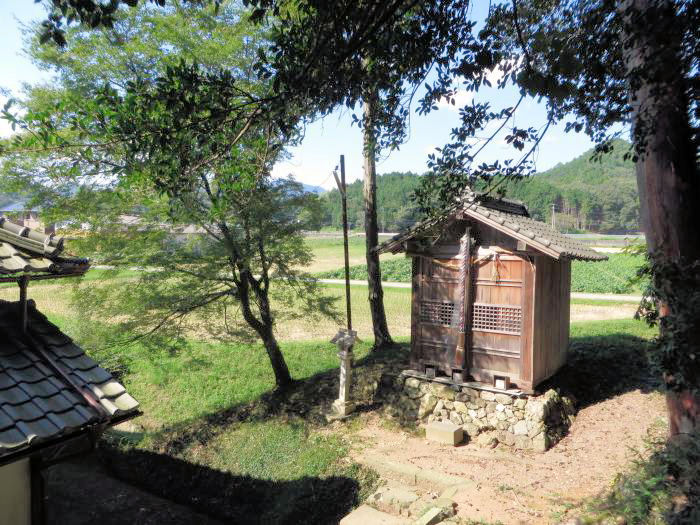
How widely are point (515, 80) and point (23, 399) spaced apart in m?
4.49

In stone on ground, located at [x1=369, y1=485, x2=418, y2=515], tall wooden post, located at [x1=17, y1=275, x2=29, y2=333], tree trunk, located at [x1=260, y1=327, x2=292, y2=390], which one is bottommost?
stone on ground, located at [x1=369, y1=485, x2=418, y2=515]

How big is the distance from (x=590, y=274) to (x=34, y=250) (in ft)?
99.1

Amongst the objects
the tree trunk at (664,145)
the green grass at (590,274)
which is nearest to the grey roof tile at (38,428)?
the tree trunk at (664,145)

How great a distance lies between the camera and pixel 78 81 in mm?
10188

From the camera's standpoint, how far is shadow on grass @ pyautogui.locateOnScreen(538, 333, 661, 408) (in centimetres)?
1009

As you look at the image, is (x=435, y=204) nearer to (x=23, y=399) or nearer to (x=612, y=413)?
(x=23, y=399)

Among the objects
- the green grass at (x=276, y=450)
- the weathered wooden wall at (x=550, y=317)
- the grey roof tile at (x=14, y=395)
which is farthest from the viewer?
the weathered wooden wall at (x=550, y=317)

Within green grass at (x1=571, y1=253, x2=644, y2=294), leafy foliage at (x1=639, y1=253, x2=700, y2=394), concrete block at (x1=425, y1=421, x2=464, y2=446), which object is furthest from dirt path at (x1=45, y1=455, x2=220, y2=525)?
green grass at (x1=571, y1=253, x2=644, y2=294)

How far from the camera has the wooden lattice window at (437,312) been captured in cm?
1009

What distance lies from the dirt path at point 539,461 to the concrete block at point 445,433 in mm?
158

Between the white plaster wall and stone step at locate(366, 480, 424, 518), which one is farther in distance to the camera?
stone step at locate(366, 480, 424, 518)

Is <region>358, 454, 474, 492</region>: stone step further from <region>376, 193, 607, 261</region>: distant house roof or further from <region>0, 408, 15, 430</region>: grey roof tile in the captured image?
<region>0, 408, 15, 430</region>: grey roof tile

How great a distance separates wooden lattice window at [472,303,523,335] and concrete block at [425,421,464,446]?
1970 mm

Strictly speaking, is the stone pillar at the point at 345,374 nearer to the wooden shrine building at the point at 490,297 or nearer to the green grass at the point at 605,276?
the wooden shrine building at the point at 490,297
